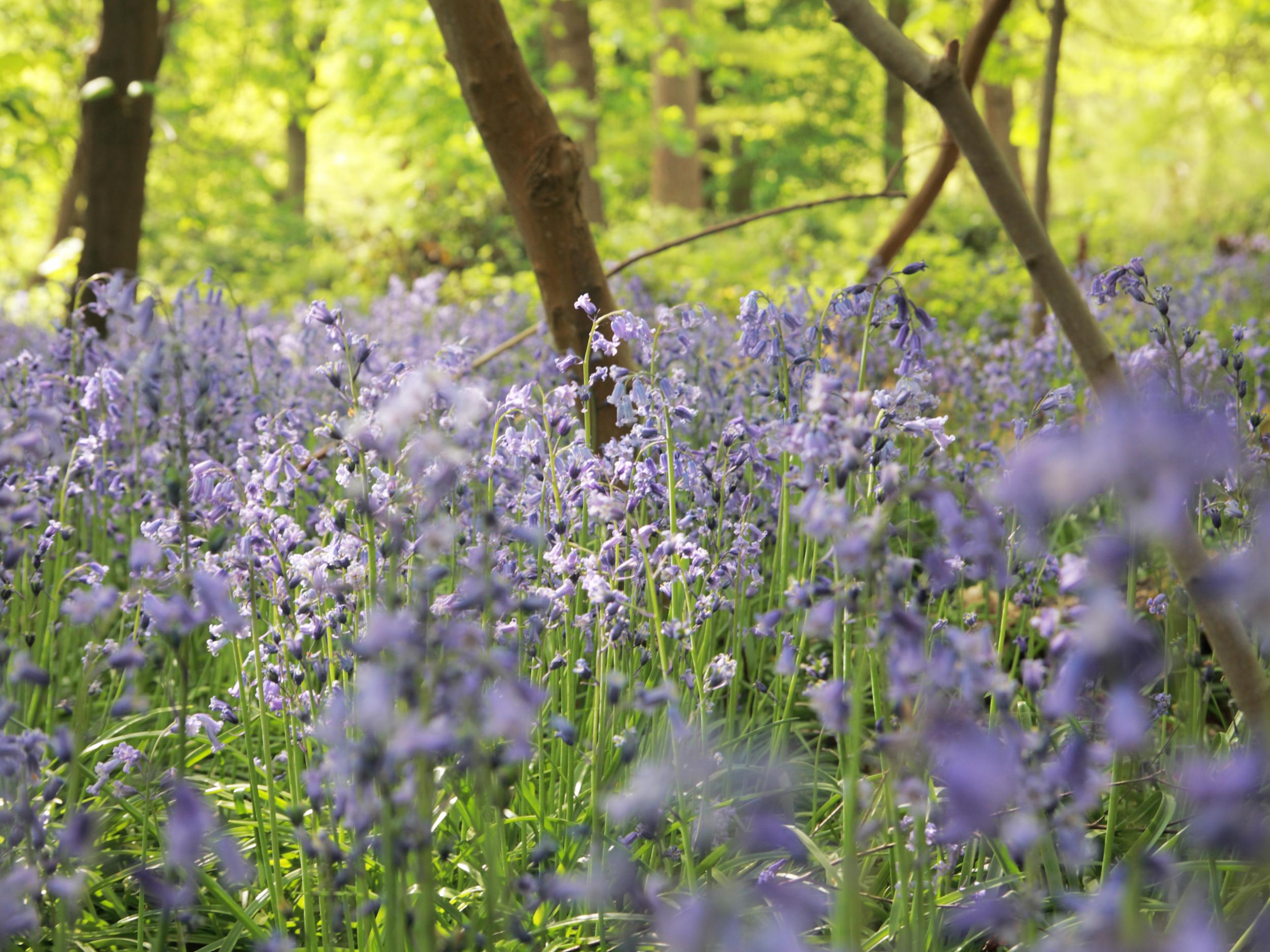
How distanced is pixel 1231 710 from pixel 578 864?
2282 millimetres

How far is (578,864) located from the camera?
7.02ft

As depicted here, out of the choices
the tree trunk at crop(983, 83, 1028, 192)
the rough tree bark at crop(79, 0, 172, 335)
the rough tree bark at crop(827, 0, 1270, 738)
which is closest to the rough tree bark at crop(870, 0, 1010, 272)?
the rough tree bark at crop(827, 0, 1270, 738)

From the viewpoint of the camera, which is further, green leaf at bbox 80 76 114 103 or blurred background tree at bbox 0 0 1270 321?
blurred background tree at bbox 0 0 1270 321

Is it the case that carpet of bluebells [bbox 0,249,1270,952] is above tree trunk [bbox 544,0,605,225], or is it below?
below

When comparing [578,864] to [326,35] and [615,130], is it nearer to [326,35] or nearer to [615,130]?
[615,130]

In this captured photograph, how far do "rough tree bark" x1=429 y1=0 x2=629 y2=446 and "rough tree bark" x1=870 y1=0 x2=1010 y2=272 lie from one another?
1296 mm

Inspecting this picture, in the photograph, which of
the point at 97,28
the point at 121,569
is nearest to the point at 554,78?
the point at 97,28

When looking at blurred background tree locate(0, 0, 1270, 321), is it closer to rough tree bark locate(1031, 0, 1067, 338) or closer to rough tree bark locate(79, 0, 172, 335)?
rough tree bark locate(79, 0, 172, 335)

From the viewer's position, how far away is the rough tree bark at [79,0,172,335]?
6969 mm

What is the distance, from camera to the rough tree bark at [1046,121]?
5023 millimetres

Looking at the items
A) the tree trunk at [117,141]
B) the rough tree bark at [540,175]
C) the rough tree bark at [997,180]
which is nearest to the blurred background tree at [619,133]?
the tree trunk at [117,141]

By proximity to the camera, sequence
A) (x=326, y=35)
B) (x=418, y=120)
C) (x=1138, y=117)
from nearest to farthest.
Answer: (x=418, y=120) → (x=326, y=35) → (x=1138, y=117)

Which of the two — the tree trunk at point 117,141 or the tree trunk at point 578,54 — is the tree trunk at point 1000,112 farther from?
the tree trunk at point 117,141

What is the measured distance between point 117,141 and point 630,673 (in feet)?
21.1
